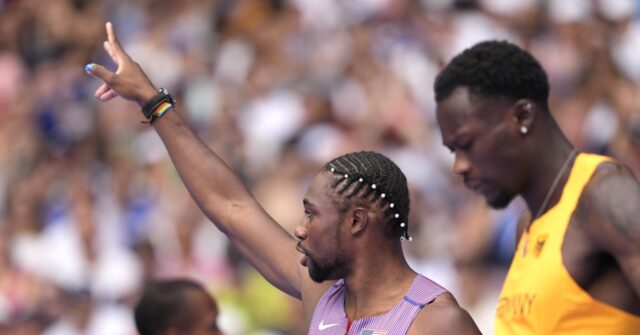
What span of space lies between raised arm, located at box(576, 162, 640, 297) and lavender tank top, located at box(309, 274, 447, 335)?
1.63 feet

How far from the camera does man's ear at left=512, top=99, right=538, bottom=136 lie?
4188 millimetres

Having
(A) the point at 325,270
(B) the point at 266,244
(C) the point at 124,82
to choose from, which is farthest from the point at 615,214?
(C) the point at 124,82

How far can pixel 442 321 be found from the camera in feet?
12.5

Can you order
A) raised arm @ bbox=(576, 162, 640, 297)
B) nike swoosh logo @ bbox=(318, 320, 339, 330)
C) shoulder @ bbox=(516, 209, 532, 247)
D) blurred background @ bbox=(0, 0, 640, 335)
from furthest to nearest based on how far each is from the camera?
1. blurred background @ bbox=(0, 0, 640, 335)
2. shoulder @ bbox=(516, 209, 532, 247)
3. nike swoosh logo @ bbox=(318, 320, 339, 330)
4. raised arm @ bbox=(576, 162, 640, 297)

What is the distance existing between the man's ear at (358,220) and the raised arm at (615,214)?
67cm

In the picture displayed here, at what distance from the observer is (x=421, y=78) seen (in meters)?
8.77

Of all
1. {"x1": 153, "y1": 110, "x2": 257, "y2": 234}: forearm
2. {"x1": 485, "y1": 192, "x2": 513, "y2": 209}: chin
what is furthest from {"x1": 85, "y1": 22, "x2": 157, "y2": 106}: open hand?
{"x1": 485, "y1": 192, "x2": 513, "y2": 209}: chin

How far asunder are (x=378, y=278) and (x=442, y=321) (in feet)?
0.91

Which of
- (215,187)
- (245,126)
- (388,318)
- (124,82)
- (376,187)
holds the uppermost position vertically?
(245,126)

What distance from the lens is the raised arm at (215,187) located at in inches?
182

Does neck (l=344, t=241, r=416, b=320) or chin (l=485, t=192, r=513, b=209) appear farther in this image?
chin (l=485, t=192, r=513, b=209)

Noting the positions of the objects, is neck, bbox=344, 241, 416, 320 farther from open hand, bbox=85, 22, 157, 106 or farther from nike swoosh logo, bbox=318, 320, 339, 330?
open hand, bbox=85, 22, 157, 106

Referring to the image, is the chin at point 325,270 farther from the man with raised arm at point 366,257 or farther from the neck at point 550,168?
the neck at point 550,168

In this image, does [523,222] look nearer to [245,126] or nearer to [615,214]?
[615,214]
